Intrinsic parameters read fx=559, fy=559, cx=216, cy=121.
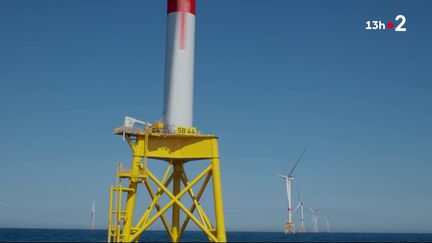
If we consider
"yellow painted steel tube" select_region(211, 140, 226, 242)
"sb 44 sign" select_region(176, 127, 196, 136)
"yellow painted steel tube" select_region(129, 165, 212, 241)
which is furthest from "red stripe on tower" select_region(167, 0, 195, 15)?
"yellow painted steel tube" select_region(129, 165, 212, 241)

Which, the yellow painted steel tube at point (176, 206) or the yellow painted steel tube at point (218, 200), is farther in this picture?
the yellow painted steel tube at point (176, 206)

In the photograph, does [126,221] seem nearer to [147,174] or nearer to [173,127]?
[147,174]

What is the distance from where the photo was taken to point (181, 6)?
54656 mm

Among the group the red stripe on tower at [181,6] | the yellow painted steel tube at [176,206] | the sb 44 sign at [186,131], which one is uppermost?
the red stripe on tower at [181,6]

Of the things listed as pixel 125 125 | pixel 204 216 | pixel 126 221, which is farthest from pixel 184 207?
pixel 125 125

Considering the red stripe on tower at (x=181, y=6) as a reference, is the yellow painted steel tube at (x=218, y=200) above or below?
below

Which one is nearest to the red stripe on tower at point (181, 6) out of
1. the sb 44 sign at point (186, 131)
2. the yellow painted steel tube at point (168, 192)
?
the sb 44 sign at point (186, 131)

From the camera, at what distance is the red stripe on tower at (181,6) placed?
54625 millimetres

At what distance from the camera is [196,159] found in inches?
2125

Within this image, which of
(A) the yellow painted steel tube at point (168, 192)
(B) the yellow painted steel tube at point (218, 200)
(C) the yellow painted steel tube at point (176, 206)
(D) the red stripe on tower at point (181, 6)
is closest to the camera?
(B) the yellow painted steel tube at point (218, 200)

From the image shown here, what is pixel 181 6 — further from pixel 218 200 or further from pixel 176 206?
pixel 176 206

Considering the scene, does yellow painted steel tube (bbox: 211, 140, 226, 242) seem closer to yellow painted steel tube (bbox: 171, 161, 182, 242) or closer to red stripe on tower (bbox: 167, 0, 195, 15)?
yellow painted steel tube (bbox: 171, 161, 182, 242)

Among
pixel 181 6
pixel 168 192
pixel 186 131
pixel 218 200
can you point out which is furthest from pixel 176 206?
pixel 181 6

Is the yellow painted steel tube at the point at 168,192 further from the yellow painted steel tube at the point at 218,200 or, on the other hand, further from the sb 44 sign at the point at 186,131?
the sb 44 sign at the point at 186,131
